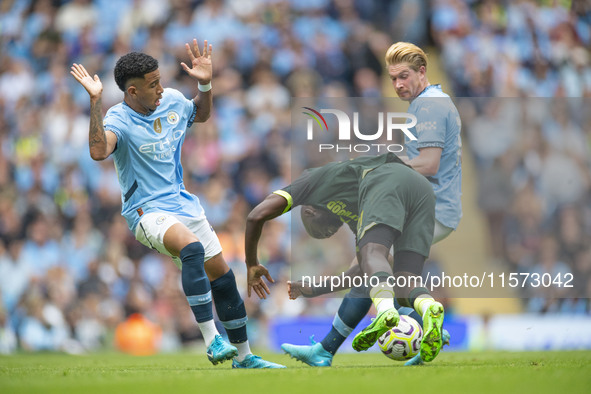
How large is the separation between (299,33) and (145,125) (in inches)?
347

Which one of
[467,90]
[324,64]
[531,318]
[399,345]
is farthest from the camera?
[324,64]

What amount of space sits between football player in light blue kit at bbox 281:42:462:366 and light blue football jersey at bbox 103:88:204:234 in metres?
1.18

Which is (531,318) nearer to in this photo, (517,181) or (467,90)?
(517,181)

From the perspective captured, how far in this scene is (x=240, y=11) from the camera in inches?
608

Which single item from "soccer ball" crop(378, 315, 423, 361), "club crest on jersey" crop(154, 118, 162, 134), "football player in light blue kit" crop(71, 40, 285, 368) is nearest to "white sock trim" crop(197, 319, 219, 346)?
"football player in light blue kit" crop(71, 40, 285, 368)

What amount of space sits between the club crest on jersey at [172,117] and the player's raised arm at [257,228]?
3.32 ft

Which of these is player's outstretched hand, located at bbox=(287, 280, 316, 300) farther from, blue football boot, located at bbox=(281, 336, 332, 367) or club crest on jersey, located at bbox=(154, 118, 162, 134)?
club crest on jersey, located at bbox=(154, 118, 162, 134)

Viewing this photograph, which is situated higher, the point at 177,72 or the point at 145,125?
the point at 177,72

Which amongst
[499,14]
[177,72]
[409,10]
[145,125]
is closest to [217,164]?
[177,72]

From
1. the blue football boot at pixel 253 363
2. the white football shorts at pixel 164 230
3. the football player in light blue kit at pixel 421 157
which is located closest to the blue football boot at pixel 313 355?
the football player in light blue kit at pixel 421 157

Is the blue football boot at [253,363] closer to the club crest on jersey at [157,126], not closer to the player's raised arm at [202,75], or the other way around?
the club crest on jersey at [157,126]

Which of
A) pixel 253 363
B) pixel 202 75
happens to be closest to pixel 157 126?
pixel 202 75

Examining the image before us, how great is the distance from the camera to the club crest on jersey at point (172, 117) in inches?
267

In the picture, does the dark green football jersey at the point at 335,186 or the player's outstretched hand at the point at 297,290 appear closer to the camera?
the dark green football jersey at the point at 335,186
